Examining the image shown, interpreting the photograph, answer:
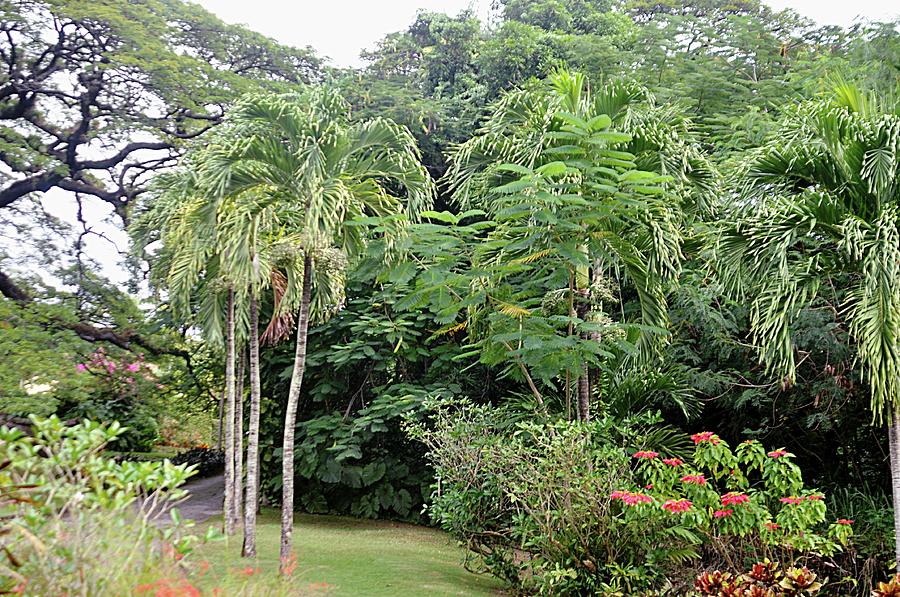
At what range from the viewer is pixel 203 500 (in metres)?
14.6

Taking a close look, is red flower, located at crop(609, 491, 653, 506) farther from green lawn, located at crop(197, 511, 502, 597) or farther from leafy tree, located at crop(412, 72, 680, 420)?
green lawn, located at crop(197, 511, 502, 597)

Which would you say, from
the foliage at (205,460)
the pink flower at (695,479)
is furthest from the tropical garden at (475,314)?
the foliage at (205,460)

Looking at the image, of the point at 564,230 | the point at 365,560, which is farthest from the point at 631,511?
the point at 365,560

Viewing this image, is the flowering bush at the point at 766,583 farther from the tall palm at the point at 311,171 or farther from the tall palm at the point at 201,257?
the tall palm at the point at 201,257

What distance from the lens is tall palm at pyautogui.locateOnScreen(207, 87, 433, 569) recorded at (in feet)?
23.8

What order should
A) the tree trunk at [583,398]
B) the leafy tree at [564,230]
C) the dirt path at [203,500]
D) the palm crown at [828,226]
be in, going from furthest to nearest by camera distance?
the dirt path at [203,500] → the tree trunk at [583,398] → the leafy tree at [564,230] → the palm crown at [828,226]

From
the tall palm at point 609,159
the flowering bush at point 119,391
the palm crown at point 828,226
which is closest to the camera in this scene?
the palm crown at point 828,226

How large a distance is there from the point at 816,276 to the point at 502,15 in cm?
1306

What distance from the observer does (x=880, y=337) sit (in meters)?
6.04

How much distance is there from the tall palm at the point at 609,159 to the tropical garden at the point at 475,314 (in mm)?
38

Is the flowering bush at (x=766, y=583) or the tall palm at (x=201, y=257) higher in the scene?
the tall palm at (x=201, y=257)

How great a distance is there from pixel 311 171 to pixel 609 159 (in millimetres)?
2710

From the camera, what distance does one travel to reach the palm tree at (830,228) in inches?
238

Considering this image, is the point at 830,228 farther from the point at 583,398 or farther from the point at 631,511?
the point at 631,511
